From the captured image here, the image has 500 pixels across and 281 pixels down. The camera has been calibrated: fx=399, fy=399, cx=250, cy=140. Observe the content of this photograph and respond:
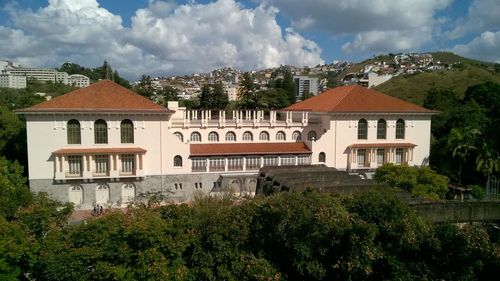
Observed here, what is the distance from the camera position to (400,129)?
3928cm

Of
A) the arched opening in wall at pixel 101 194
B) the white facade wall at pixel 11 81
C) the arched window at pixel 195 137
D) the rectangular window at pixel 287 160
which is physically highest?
the white facade wall at pixel 11 81

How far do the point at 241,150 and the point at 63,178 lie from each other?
1482 centimetres

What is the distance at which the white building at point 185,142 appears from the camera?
31.8 metres

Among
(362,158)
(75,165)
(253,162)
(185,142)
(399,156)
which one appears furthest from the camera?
(399,156)

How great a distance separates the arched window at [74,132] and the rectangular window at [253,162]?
14257 millimetres

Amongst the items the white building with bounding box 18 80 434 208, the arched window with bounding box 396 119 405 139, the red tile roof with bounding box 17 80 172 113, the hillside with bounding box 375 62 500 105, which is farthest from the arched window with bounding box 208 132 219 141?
the hillside with bounding box 375 62 500 105

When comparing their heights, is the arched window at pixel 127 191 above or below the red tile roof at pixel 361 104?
below

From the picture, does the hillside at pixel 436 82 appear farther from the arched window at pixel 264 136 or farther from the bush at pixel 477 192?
the arched window at pixel 264 136

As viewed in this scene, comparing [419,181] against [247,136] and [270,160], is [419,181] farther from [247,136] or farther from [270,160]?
[247,136]

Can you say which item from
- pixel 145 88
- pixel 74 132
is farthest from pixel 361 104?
Result: pixel 145 88

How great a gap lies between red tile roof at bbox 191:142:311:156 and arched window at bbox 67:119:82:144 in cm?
928

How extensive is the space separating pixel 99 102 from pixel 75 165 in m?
5.43

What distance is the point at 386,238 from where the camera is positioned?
14.6m

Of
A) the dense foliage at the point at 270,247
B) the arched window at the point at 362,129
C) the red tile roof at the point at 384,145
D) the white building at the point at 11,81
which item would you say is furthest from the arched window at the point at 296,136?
the white building at the point at 11,81
